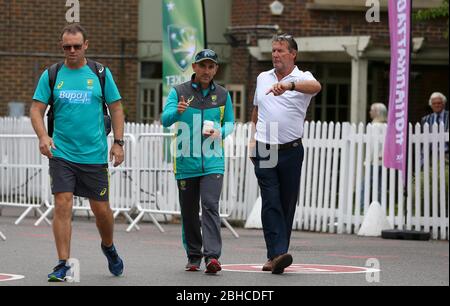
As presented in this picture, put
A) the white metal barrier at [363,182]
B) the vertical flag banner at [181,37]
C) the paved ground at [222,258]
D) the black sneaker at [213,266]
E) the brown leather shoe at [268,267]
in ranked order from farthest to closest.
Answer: the vertical flag banner at [181,37]
the white metal barrier at [363,182]
the brown leather shoe at [268,267]
the black sneaker at [213,266]
the paved ground at [222,258]

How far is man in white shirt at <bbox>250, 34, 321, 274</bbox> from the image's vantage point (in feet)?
35.0

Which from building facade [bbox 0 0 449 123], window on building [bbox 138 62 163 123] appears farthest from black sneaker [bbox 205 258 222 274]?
window on building [bbox 138 62 163 123]

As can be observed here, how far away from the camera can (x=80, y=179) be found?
32.3 ft

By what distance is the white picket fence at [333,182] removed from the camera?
16312 mm

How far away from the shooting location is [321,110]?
26594 millimetres

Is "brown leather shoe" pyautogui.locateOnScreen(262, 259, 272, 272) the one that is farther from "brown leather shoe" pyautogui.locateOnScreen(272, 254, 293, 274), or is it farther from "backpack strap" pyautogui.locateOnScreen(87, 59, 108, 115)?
"backpack strap" pyautogui.locateOnScreen(87, 59, 108, 115)

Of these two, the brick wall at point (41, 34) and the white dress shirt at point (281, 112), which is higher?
the brick wall at point (41, 34)

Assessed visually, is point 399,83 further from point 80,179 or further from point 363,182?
point 80,179

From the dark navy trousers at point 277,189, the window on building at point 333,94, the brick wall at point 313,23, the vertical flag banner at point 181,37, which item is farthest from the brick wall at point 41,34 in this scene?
the dark navy trousers at point 277,189

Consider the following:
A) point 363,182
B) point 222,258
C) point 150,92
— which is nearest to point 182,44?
point 363,182

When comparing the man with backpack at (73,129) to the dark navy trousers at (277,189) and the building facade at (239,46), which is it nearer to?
the dark navy trousers at (277,189)

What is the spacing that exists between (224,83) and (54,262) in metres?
15.7

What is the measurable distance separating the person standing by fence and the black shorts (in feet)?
3.36

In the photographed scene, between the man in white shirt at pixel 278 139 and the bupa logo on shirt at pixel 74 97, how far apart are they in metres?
1.60
